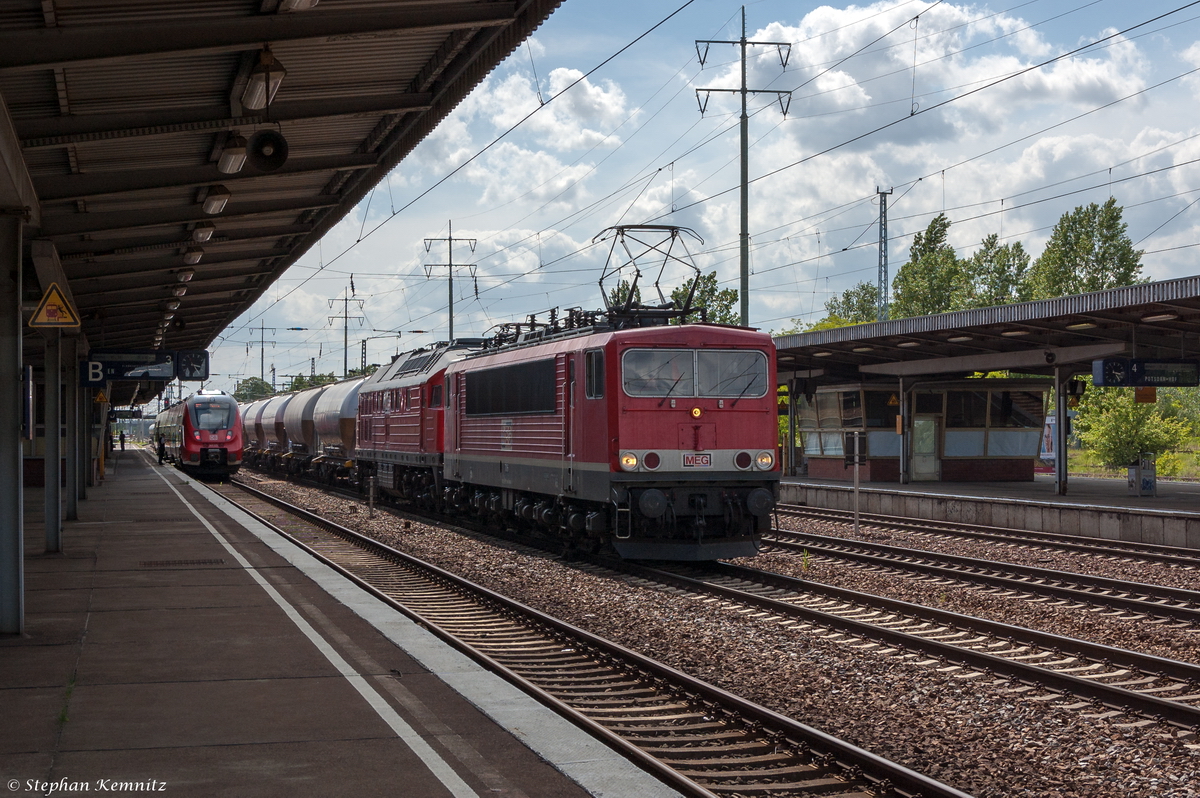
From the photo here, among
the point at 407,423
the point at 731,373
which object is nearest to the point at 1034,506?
the point at 731,373

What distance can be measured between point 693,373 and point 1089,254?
61370 mm

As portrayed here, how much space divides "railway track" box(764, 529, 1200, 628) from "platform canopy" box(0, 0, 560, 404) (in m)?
8.56

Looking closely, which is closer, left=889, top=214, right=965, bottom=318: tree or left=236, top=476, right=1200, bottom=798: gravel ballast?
left=236, top=476, right=1200, bottom=798: gravel ballast

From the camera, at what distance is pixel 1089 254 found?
69.3 m

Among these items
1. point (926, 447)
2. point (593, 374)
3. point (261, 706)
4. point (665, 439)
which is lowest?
point (261, 706)

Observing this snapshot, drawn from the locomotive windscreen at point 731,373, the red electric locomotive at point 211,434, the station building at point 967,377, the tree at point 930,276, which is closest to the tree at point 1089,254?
the tree at point 930,276

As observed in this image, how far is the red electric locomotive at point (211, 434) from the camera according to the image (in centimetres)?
4128

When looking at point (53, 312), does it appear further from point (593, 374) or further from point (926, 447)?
point (926, 447)

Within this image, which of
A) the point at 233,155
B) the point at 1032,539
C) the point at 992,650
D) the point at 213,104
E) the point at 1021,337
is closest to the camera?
the point at 992,650

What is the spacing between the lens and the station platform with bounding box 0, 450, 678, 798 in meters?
5.85

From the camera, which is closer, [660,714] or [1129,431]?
[660,714]

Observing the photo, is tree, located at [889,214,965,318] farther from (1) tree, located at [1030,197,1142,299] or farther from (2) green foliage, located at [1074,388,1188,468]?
(2) green foliage, located at [1074,388,1188,468]

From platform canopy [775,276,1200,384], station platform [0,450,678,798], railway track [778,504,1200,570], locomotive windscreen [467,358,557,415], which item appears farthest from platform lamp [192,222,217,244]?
platform canopy [775,276,1200,384]

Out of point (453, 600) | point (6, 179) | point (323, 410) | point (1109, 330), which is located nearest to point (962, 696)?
point (453, 600)
